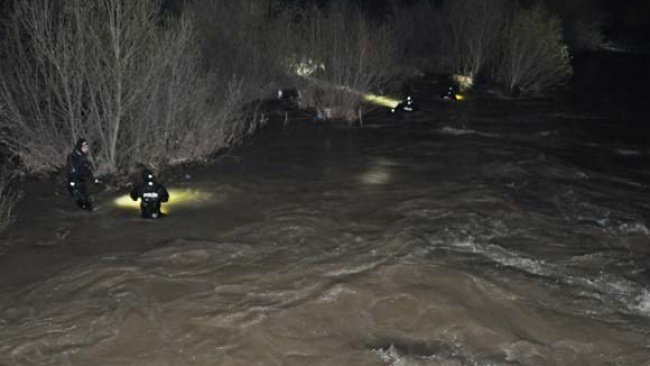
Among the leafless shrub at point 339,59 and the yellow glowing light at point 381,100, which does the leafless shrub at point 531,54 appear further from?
the leafless shrub at point 339,59

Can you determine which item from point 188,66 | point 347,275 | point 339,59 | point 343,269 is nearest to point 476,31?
point 339,59

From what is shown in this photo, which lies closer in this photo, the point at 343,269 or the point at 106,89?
the point at 343,269

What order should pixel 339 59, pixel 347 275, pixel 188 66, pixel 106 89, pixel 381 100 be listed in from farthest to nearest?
pixel 381 100 < pixel 339 59 < pixel 188 66 < pixel 106 89 < pixel 347 275

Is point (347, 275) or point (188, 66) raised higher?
point (188, 66)

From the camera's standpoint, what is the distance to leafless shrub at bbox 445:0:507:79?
30.6m

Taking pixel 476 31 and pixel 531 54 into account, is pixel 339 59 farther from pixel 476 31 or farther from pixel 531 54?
pixel 476 31

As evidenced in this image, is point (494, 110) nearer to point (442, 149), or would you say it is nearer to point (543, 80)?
point (543, 80)

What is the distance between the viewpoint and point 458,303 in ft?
26.5

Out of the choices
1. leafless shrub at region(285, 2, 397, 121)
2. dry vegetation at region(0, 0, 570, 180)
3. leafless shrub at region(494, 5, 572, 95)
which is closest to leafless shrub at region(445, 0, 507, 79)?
dry vegetation at region(0, 0, 570, 180)

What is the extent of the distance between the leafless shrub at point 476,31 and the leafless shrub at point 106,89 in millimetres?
18873

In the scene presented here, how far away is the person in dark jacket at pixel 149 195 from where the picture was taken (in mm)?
10667

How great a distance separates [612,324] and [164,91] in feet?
35.6

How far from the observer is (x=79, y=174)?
11.2 m

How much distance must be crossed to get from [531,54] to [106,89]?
2128cm
